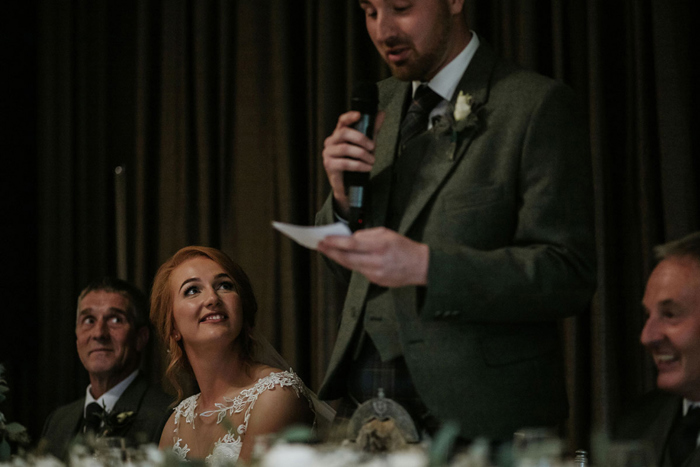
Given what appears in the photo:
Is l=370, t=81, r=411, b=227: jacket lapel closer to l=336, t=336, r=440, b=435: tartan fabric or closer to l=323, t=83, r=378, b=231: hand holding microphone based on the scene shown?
l=323, t=83, r=378, b=231: hand holding microphone

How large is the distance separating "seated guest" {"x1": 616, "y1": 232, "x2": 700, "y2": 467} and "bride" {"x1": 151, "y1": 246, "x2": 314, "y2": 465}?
3.73 feet

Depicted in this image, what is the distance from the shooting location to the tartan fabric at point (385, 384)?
1822 millimetres

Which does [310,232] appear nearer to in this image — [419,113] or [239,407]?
[419,113]

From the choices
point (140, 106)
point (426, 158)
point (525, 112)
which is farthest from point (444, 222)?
point (140, 106)

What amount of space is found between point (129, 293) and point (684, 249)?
106 inches

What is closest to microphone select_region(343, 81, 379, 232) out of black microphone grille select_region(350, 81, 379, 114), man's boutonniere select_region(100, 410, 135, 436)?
black microphone grille select_region(350, 81, 379, 114)

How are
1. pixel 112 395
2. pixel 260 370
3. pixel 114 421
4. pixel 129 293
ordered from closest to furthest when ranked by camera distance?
pixel 260 370
pixel 114 421
pixel 112 395
pixel 129 293

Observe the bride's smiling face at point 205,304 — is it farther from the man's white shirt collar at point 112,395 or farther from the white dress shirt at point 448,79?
the white dress shirt at point 448,79

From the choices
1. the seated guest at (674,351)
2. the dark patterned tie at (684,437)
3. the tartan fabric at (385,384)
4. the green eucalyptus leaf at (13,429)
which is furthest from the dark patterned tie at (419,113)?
the green eucalyptus leaf at (13,429)

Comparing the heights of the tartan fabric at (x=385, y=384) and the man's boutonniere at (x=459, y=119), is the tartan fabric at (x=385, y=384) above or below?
below

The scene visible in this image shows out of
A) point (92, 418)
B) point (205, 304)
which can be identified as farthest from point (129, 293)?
point (205, 304)

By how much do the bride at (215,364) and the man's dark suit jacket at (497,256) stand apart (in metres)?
1.13

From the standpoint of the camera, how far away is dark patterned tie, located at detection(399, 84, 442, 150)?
1.97 metres

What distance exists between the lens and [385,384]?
6.10 ft
